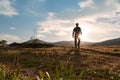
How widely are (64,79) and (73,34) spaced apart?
26.7 m

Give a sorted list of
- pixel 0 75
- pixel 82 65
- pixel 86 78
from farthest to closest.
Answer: pixel 82 65, pixel 86 78, pixel 0 75

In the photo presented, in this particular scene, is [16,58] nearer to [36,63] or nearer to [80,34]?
[36,63]

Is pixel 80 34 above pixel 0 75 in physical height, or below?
above

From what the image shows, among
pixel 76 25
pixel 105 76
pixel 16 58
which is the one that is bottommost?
pixel 105 76

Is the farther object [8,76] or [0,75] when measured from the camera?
[8,76]

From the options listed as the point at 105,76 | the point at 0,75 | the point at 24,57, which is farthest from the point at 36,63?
the point at 0,75

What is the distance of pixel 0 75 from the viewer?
18.9 ft

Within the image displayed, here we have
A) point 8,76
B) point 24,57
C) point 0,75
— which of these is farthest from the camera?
point 24,57

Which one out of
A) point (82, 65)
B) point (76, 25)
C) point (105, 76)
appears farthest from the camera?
point (76, 25)

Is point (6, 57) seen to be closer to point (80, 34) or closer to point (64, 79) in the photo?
point (80, 34)

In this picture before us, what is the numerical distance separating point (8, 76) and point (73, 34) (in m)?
21.9

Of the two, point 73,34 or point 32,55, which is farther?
point 73,34

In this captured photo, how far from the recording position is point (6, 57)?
23.5 meters

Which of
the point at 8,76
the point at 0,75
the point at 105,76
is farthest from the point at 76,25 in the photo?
Result: the point at 0,75
